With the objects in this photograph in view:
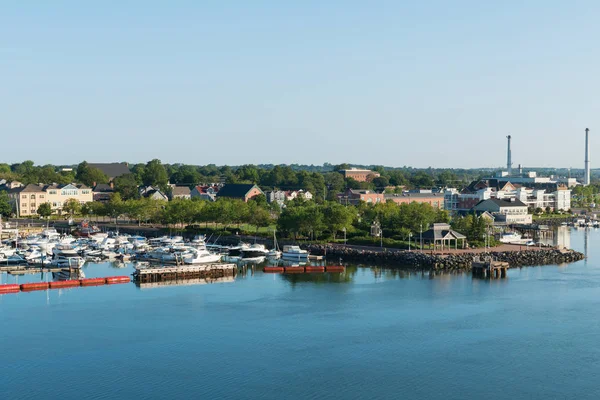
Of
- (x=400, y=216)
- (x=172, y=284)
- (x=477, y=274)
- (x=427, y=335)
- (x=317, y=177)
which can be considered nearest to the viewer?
(x=427, y=335)

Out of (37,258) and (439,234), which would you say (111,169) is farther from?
(439,234)

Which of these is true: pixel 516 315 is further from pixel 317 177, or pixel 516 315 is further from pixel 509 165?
pixel 509 165

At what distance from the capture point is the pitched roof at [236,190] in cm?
4978

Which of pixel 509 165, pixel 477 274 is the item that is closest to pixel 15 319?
pixel 477 274

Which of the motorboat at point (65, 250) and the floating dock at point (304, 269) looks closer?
the floating dock at point (304, 269)

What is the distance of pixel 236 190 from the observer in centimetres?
5062

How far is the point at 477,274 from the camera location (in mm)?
25156

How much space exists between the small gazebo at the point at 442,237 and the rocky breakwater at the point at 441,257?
1540 millimetres

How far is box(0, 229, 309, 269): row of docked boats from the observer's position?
86.8ft

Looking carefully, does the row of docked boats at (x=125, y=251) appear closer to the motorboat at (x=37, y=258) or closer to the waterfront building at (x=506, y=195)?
the motorboat at (x=37, y=258)

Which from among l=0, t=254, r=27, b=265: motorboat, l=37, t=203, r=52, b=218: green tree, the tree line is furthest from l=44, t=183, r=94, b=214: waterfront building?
l=0, t=254, r=27, b=265: motorboat

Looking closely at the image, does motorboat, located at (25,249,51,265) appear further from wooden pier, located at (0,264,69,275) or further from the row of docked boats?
wooden pier, located at (0,264,69,275)

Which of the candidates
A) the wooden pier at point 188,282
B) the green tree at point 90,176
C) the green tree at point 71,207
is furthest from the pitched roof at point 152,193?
the wooden pier at point 188,282

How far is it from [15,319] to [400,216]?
18.8 metres
